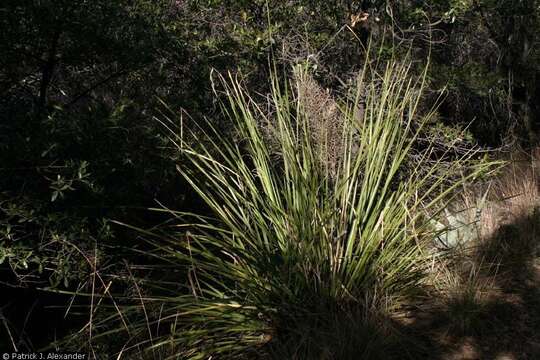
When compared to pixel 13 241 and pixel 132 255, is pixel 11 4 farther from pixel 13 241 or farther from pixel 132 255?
pixel 132 255

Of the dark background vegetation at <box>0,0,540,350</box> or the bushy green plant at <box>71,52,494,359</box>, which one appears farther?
the dark background vegetation at <box>0,0,540,350</box>

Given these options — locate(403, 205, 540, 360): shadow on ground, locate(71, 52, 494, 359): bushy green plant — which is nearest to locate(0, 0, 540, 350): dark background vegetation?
locate(71, 52, 494, 359): bushy green plant

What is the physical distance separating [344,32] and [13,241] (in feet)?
13.2

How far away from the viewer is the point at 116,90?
5945 millimetres

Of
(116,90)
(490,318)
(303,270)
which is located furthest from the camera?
(116,90)

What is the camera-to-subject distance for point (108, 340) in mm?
3988

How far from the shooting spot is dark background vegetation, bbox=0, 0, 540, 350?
404 centimetres

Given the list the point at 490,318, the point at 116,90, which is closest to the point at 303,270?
the point at 490,318

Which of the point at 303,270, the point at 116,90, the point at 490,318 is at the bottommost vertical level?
the point at 490,318

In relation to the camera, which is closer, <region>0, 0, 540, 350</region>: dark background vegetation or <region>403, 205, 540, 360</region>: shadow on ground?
<region>403, 205, 540, 360</region>: shadow on ground

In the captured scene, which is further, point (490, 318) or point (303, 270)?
point (490, 318)

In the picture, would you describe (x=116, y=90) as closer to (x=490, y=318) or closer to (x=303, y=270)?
(x=303, y=270)

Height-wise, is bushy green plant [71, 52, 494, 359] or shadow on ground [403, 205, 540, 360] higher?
bushy green plant [71, 52, 494, 359]

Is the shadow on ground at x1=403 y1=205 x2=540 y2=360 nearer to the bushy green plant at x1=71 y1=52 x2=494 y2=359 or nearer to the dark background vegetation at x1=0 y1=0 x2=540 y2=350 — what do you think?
the bushy green plant at x1=71 y1=52 x2=494 y2=359
